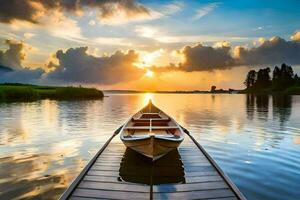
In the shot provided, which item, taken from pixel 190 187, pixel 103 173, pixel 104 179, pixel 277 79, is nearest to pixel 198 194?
pixel 190 187

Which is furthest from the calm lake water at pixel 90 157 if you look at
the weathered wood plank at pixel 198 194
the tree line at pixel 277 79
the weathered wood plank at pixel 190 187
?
the tree line at pixel 277 79

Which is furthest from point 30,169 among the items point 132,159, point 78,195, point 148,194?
point 148,194

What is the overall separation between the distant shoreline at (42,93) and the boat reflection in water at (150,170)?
212 ft

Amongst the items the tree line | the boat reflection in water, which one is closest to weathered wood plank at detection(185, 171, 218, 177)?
the boat reflection in water

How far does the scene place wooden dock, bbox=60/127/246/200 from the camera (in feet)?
31.6

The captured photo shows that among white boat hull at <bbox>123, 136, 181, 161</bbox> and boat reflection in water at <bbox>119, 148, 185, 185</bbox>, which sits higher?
white boat hull at <bbox>123, 136, 181, 161</bbox>

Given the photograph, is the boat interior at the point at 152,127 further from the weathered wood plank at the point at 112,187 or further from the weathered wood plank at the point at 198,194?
the weathered wood plank at the point at 198,194

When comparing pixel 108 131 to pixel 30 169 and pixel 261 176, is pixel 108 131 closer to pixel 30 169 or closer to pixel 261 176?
pixel 30 169

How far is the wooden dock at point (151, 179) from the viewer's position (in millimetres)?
9617

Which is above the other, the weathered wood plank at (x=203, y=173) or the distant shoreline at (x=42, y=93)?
the distant shoreline at (x=42, y=93)

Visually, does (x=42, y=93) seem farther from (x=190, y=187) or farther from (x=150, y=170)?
(x=190, y=187)

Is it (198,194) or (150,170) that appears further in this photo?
(150,170)

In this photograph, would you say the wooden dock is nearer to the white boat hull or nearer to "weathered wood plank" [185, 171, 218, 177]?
"weathered wood plank" [185, 171, 218, 177]

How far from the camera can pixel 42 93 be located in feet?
308
